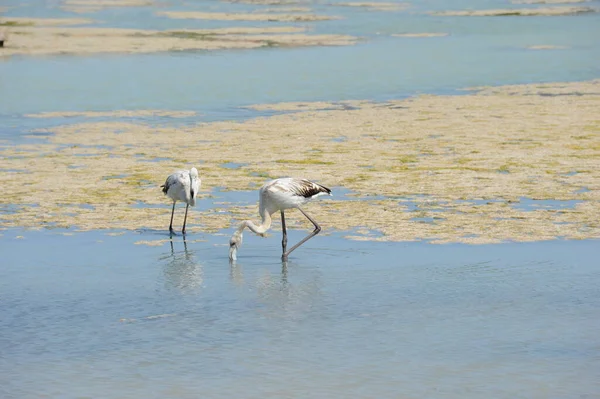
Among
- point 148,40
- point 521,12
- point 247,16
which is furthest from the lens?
point 521,12

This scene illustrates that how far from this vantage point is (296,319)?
8.84 metres

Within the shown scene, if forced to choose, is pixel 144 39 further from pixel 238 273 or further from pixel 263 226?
pixel 238 273

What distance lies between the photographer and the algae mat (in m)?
12.3

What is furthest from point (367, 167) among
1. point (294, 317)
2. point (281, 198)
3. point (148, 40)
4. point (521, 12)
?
point (521, 12)

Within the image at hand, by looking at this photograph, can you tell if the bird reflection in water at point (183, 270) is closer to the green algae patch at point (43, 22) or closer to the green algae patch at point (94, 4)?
the green algae patch at point (43, 22)

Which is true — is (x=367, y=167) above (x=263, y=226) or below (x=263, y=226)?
above

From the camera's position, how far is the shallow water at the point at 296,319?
734 cm

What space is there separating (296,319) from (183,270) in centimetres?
198

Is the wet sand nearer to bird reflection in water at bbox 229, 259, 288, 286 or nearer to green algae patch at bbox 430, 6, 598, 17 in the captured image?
green algae patch at bbox 430, 6, 598, 17

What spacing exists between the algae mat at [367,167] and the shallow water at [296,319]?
0.78 meters

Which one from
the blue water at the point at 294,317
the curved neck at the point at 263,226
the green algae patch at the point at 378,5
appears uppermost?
the green algae patch at the point at 378,5

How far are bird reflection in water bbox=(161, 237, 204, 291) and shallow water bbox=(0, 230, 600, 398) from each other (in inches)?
1.0

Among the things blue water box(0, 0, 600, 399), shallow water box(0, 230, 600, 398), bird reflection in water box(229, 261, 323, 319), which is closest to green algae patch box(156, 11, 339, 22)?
blue water box(0, 0, 600, 399)

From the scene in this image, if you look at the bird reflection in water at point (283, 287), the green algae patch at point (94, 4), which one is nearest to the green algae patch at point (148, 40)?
the green algae patch at point (94, 4)
